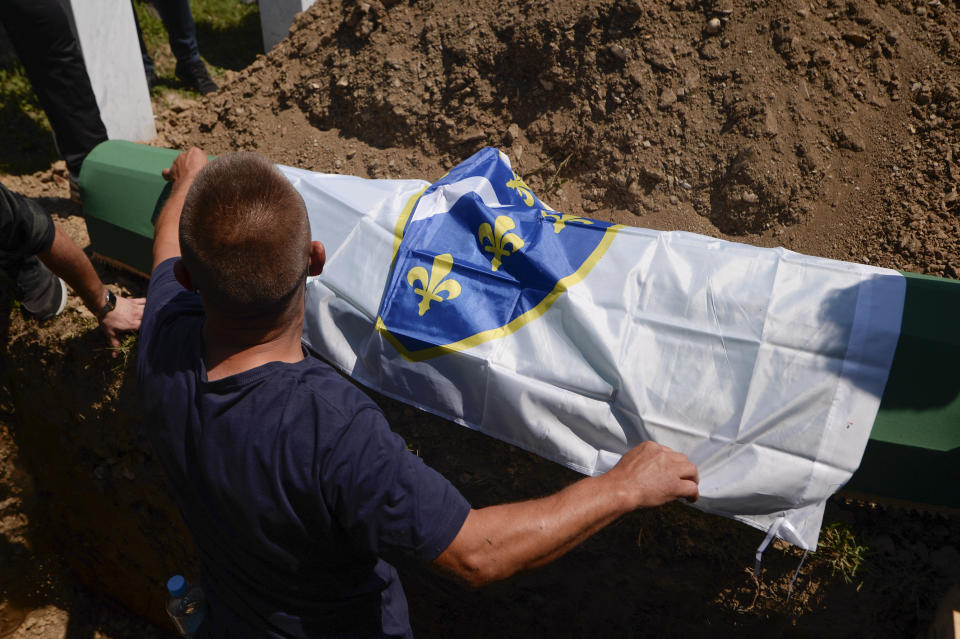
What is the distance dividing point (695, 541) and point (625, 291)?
898mm

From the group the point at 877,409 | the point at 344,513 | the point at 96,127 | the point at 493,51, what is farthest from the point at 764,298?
the point at 96,127

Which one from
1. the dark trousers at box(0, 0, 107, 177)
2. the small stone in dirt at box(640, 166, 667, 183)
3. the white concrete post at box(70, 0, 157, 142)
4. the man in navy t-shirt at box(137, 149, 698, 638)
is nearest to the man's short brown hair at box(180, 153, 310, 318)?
the man in navy t-shirt at box(137, 149, 698, 638)

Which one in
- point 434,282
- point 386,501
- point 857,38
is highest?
point 857,38

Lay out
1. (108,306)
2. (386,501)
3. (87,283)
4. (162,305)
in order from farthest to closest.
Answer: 1. (108,306)
2. (87,283)
3. (162,305)
4. (386,501)

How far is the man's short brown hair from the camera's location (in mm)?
1188

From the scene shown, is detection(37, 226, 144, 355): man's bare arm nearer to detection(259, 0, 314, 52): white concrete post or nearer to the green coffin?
detection(259, 0, 314, 52): white concrete post

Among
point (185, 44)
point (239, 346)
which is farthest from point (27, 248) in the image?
point (185, 44)

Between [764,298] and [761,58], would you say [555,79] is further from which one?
[764,298]

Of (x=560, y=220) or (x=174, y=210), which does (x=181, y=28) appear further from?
(x=560, y=220)

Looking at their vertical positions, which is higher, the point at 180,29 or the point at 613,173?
the point at 180,29

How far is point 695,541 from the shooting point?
2.07 m

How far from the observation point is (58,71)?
3.11 metres

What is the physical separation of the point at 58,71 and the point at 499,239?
2641 millimetres

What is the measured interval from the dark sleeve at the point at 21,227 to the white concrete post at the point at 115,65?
1.35m
